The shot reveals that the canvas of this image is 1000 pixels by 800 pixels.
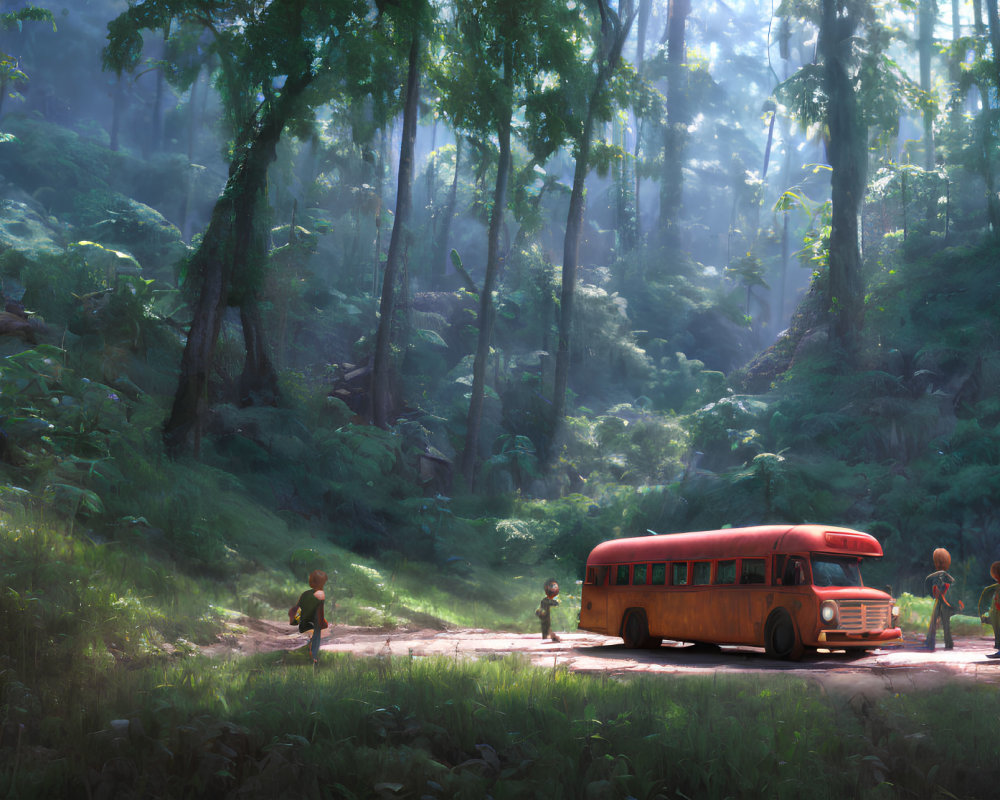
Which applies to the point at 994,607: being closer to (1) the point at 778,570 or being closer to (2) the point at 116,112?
(1) the point at 778,570

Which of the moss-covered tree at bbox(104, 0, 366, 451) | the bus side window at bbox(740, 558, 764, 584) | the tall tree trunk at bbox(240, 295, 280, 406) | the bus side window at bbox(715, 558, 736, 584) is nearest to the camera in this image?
the bus side window at bbox(740, 558, 764, 584)

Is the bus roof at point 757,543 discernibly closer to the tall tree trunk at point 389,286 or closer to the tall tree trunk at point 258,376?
the tall tree trunk at point 389,286

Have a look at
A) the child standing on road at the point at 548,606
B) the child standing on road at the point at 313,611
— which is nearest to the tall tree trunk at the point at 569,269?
A: the child standing on road at the point at 548,606

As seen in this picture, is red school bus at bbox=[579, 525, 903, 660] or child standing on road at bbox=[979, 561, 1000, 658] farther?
red school bus at bbox=[579, 525, 903, 660]

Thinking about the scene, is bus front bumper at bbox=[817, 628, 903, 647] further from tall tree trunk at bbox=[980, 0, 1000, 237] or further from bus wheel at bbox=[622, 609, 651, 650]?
tall tree trunk at bbox=[980, 0, 1000, 237]

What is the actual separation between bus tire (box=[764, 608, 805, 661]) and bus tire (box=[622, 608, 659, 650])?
104 inches

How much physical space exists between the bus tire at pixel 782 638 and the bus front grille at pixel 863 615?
2.03ft

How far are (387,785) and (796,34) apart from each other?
87.2 metres

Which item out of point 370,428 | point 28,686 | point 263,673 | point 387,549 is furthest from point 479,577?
point 28,686

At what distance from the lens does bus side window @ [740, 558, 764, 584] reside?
11375 mm

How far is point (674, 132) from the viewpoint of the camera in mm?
56031

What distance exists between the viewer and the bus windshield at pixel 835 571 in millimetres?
10875

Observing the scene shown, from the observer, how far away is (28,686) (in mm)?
7297

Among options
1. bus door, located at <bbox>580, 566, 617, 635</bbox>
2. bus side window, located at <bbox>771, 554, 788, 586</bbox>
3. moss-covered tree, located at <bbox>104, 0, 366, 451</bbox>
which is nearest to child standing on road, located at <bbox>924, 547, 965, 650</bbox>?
bus side window, located at <bbox>771, 554, 788, 586</bbox>
